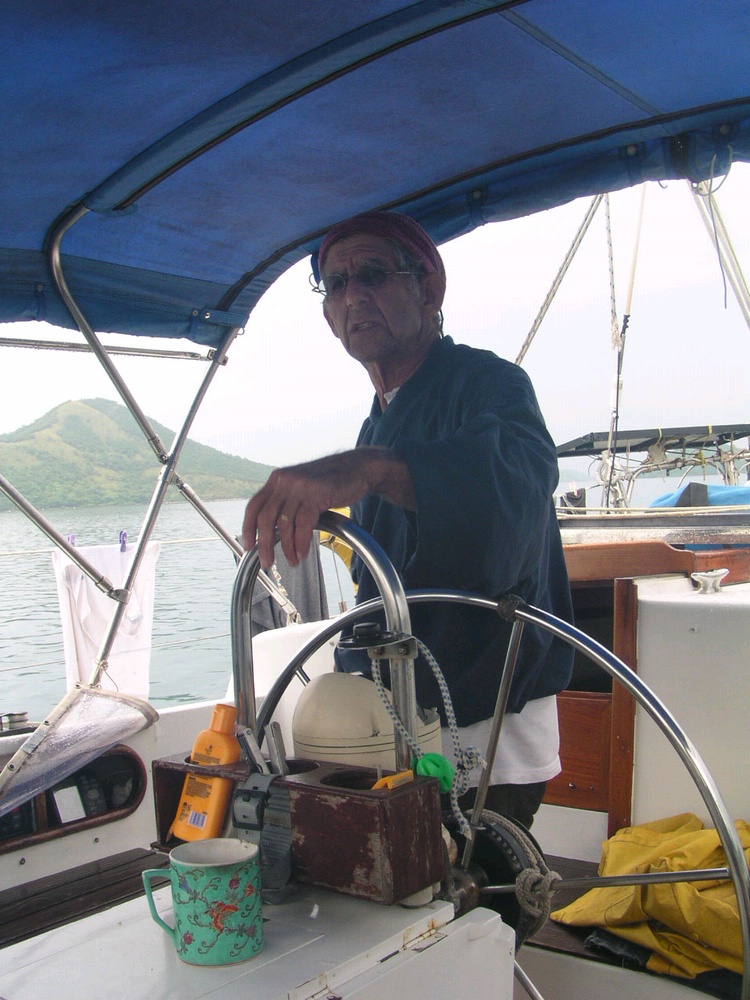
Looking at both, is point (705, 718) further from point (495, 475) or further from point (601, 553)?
point (495, 475)

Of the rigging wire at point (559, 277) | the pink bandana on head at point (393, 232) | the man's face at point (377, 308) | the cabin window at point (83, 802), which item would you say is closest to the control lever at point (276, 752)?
the man's face at point (377, 308)

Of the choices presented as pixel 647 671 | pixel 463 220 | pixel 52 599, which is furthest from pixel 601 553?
pixel 52 599

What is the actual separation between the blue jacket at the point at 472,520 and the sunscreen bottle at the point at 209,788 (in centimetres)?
34

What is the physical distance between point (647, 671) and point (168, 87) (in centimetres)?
176

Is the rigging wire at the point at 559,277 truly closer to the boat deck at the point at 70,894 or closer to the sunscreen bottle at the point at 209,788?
the boat deck at the point at 70,894

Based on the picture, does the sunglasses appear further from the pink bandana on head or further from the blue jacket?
the blue jacket

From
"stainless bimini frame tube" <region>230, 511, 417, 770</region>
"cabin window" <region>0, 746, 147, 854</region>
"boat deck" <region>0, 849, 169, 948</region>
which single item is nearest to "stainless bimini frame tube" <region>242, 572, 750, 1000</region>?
"stainless bimini frame tube" <region>230, 511, 417, 770</region>

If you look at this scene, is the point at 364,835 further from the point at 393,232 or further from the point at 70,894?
the point at 70,894

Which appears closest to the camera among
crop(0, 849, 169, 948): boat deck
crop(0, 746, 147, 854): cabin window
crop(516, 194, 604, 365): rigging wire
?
crop(0, 849, 169, 948): boat deck

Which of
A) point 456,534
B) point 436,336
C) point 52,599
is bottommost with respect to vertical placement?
point 52,599

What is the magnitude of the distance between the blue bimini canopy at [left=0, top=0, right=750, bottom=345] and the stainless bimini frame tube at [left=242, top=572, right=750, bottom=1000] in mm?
870

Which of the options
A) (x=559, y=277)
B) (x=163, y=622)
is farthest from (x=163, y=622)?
(x=559, y=277)

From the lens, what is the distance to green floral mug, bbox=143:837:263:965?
0.84m

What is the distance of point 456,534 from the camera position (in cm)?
112
